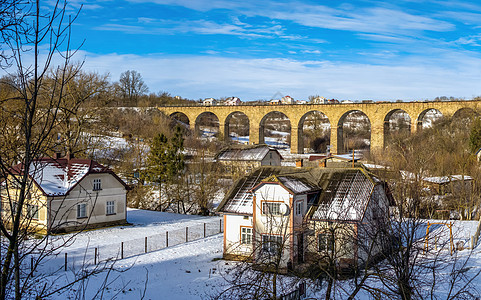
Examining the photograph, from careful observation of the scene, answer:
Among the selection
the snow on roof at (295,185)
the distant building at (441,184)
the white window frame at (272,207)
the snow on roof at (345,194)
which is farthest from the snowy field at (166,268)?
the distant building at (441,184)

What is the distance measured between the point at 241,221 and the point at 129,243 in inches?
186

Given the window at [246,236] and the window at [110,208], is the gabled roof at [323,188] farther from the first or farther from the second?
the window at [110,208]

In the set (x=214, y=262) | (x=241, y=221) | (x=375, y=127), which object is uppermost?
(x=375, y=127)

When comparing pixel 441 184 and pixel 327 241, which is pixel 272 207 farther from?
pixel 441 184

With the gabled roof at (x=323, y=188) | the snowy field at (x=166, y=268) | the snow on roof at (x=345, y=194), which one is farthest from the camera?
the gabled roof at (x=323, y=188)

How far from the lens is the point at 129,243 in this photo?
1792 cm

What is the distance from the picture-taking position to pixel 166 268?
15.5m

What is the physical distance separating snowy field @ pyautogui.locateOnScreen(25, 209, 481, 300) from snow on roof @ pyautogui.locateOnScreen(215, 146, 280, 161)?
15556 mm

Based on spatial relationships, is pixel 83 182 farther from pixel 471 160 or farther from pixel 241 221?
pixel 471 160

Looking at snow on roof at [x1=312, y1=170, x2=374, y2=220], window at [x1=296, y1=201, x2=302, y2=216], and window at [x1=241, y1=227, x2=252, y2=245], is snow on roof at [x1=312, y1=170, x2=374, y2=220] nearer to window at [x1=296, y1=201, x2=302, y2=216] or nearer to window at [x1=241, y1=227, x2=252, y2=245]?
→ window at [x1=296, y1=201, x2=302, y2=216]

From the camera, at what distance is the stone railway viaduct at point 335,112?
181ft

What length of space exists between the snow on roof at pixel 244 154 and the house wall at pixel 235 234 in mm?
21270

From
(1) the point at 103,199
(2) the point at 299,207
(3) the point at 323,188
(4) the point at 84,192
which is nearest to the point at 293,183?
(2) the point at 299,207

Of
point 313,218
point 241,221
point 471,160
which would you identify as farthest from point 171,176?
point 471,160
